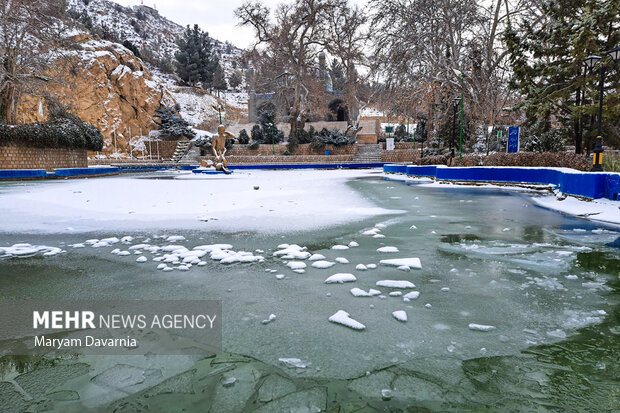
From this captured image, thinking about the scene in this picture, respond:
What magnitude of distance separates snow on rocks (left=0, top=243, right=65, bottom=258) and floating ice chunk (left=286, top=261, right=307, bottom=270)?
3.34 m

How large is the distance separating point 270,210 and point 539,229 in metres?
5.72

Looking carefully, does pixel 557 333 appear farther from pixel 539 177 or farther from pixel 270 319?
pixel 539 177

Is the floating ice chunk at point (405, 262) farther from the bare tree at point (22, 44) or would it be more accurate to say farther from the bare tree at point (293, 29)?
the bare tree at point (293, 29)

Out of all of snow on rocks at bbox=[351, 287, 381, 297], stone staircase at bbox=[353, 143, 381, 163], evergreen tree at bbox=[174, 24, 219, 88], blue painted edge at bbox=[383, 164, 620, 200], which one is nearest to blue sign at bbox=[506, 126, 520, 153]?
blue painted edge at bbox=[383, 164, 620, 200]

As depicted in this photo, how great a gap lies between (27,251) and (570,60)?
22.1 metres

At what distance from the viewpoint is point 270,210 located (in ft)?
30.0

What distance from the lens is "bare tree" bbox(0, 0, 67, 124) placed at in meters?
22.2

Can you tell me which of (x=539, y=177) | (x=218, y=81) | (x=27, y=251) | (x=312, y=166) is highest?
(x=218, y=81)

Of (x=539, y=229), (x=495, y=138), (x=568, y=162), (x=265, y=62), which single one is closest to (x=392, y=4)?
(x=495, y=138)

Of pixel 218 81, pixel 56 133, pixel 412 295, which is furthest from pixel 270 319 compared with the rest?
pixel 218 81

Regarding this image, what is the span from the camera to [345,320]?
9.71ft

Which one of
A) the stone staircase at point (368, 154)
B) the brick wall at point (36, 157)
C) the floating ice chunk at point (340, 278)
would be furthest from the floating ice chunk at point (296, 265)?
the stone staircase at point (368, 154)

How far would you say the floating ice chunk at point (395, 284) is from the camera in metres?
3.78

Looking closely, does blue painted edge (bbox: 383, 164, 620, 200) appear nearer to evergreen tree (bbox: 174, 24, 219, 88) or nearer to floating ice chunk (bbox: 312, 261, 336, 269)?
floating ice chunk (bbox: 312, 261, 336, 269)
